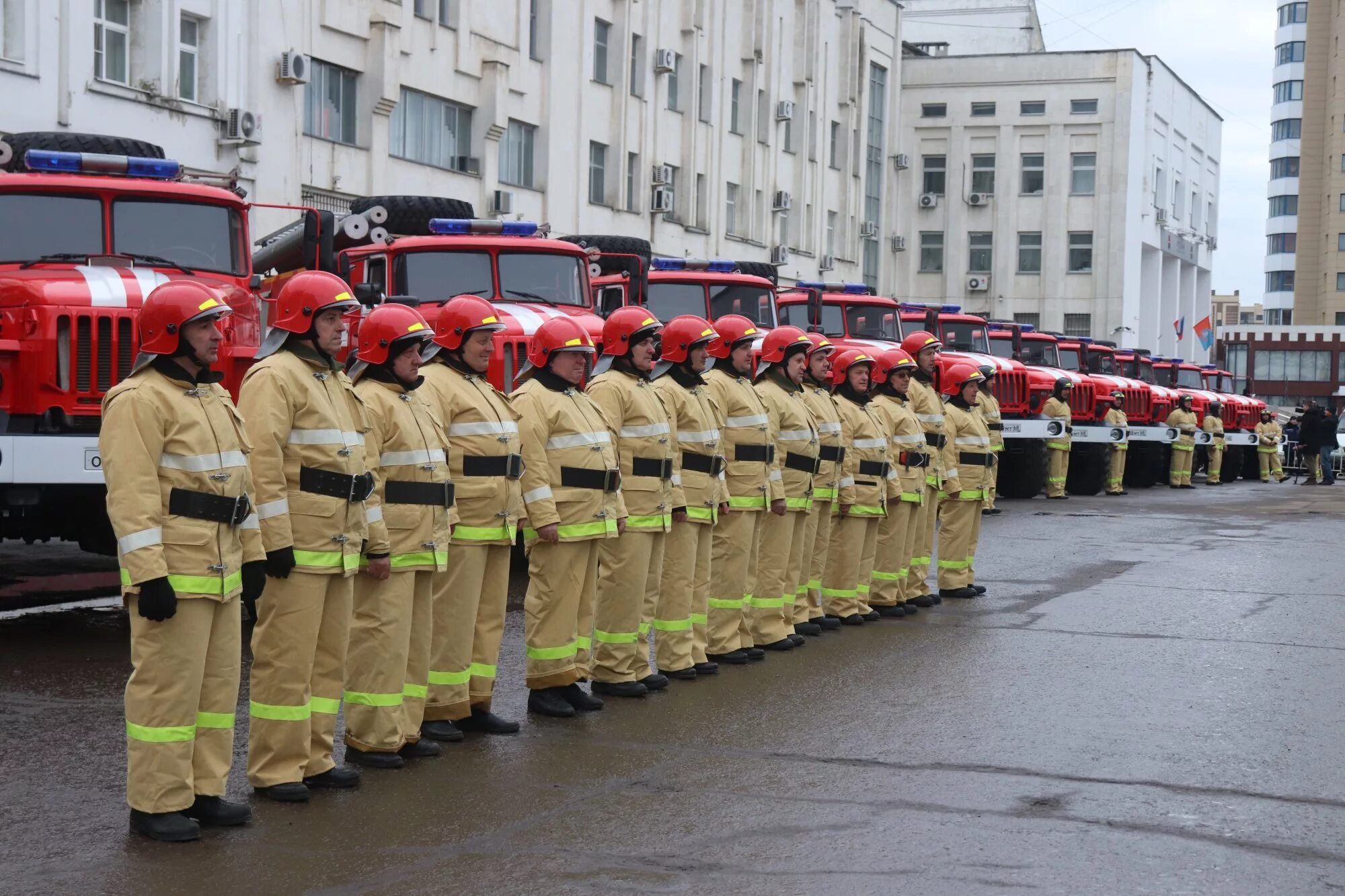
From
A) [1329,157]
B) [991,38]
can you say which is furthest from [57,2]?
[1329,157]

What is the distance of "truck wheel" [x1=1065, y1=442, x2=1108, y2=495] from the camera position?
2844 centimetres

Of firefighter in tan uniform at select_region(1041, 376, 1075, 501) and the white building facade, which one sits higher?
the white building facade

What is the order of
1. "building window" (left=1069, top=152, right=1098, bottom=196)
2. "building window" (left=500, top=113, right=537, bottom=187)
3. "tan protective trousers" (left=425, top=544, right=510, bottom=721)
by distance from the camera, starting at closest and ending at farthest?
"tan protective trousers" (left=425, top=544, right=510, bottom=721), "building window" (left=500, top=113, right=537, bottom=187), "building window" (left=1069, top=152, right=1098, bottom=196)

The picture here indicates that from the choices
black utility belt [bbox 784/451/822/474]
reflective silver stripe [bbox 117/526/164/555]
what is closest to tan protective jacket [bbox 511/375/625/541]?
black utility belt [bbox 784/451/822/474]

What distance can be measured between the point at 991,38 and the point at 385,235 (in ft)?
210

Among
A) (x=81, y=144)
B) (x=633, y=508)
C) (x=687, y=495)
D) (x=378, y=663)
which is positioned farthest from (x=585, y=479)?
(x=81, y=144)

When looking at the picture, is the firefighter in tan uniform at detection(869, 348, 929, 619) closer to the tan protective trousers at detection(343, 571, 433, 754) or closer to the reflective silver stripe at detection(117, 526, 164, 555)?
the tan protective trousers at detection(343, 571, 433, 754)

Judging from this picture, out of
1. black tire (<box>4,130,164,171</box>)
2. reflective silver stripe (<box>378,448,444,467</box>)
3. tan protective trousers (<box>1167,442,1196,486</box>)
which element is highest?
black tire (<box>4,130,164,171</box>)

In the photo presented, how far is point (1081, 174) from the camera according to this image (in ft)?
217

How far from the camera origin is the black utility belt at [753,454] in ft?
34.9

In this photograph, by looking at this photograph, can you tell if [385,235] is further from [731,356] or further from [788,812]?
[788,812]

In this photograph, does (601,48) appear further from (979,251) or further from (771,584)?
(979,251)

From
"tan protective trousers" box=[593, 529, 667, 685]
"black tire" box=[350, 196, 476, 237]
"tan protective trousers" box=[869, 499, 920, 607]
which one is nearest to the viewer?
"tan protective trousers" box=[593, 529, 667, 685]

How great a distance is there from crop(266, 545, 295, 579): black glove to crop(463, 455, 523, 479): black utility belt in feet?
5.00
